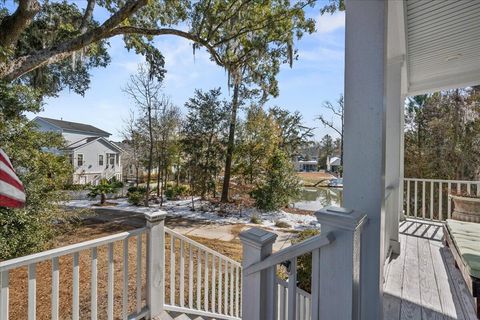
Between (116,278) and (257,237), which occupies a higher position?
(257,237)

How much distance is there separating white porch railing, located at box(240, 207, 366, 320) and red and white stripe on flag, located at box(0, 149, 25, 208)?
1036 mm

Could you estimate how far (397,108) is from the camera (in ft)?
10.5

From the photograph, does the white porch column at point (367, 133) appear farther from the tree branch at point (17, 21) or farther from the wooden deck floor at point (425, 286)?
the tree branch at point (17, 21)

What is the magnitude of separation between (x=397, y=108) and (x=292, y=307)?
115 inches

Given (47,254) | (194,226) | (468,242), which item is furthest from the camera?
(194,226)

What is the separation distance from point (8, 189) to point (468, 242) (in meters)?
3.88

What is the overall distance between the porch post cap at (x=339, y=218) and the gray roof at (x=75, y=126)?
75.0 ft

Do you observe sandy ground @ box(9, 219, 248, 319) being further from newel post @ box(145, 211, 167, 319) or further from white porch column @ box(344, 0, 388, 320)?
white porch column @ box(344, 0, 388, 320)

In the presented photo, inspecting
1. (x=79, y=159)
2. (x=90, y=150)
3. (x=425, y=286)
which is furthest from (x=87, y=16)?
(x=90, y=150)

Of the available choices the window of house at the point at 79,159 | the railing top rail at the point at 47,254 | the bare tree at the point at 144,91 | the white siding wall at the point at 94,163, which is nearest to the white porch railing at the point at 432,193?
the railing top rail at the point at 47,254

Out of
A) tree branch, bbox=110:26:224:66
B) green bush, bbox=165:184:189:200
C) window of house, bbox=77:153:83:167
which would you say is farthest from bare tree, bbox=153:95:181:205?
window of house, bbox=77:153:83:167

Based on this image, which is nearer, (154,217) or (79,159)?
(154,217)

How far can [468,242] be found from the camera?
272cm

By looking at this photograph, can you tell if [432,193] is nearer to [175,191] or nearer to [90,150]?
[175,191]
